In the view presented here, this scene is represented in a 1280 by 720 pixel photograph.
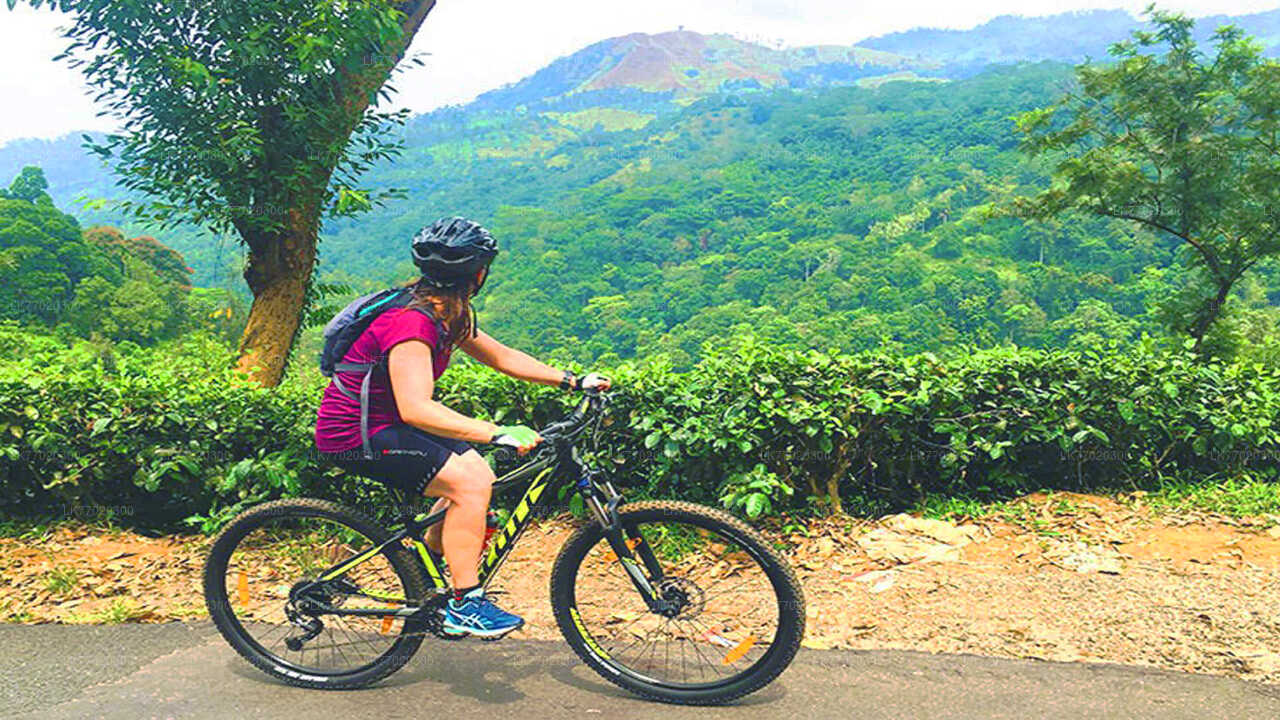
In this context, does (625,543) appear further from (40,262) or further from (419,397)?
(40,262)

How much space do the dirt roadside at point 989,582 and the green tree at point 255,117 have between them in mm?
2707

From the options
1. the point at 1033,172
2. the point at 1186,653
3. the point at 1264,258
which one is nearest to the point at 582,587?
the point at 1186,653

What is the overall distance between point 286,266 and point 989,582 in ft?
19.8

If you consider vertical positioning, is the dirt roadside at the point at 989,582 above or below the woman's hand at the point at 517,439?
below

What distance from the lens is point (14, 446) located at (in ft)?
16.7

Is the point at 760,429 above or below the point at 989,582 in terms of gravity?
above

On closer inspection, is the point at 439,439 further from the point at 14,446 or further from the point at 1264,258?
the point at 1264,258

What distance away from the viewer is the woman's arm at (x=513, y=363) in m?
3.32

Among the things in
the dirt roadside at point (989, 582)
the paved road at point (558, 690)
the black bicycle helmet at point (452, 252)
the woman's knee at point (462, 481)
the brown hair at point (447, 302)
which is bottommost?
the dirt roadside at point (989, 582)

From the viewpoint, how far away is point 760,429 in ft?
15.1

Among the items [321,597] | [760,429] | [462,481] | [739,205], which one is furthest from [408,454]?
[739,205]

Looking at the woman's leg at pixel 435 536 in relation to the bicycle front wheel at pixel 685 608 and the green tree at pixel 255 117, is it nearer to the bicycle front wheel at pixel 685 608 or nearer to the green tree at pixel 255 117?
the bicycle front wheel at pixel 685 608

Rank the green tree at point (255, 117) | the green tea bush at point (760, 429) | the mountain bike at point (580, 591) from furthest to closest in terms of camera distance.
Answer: the green tree at point (255, 117)
the green tea bush at point (760, 429)
the mountain bike at point (580, 591)

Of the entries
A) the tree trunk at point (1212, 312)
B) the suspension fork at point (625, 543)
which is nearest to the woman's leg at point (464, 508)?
the suspension fork at point (625, 543)
